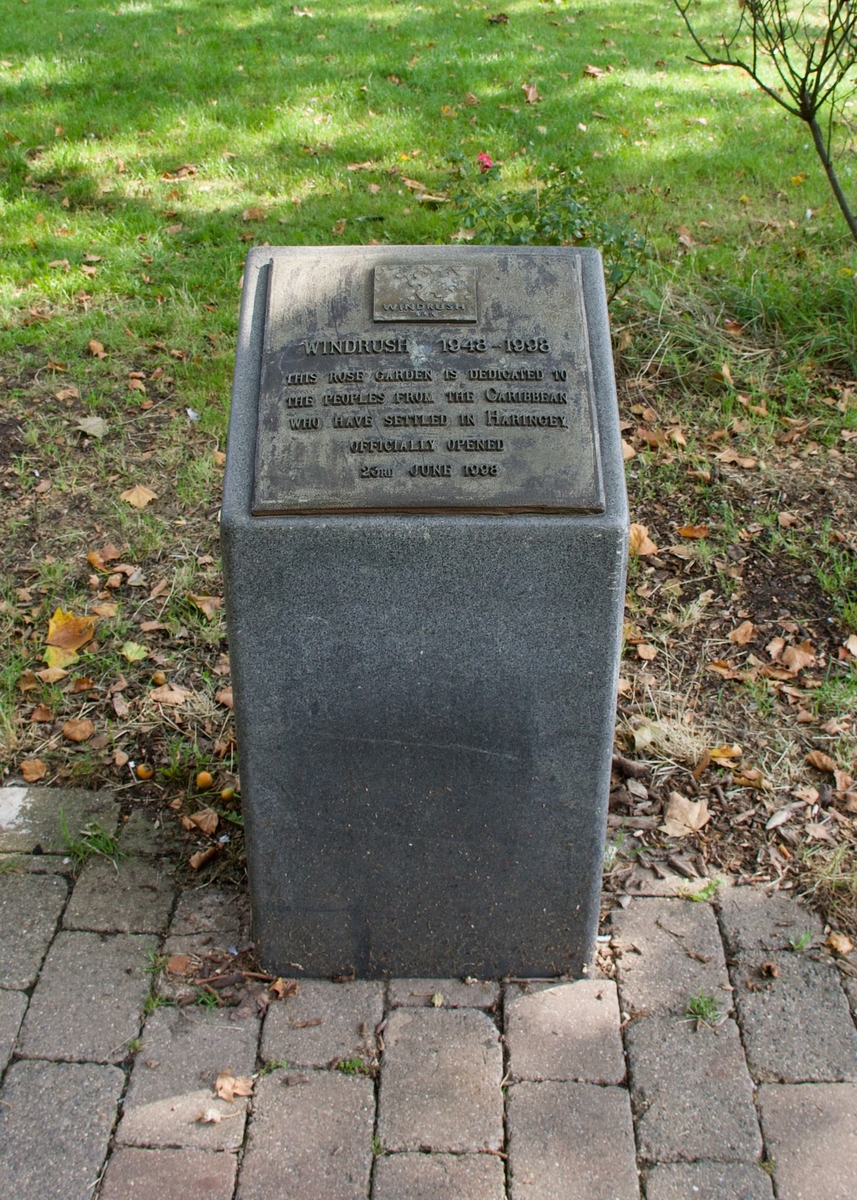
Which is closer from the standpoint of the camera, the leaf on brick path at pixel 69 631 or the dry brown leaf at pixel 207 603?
the leaf on brick path at pixel 69 631

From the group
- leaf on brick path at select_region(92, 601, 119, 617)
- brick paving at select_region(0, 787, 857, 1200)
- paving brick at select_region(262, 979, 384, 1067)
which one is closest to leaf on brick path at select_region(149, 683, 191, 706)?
leaf on brick path at select_region(92, 601, 119, 617)

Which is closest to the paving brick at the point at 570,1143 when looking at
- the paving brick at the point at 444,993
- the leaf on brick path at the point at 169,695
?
the paving brick at the point at 444,993

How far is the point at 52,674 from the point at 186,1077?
149 cm

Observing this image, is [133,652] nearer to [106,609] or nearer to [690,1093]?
[106,609]

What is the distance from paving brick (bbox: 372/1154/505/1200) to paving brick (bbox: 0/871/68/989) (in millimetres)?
962

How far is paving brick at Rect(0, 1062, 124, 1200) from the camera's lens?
215cm

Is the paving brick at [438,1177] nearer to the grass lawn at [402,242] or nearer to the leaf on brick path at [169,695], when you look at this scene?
the grass lawn at [402,242]

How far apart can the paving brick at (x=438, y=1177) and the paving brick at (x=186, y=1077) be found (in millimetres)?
315

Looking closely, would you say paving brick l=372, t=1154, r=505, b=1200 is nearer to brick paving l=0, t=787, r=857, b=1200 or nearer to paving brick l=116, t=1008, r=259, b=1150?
brick paving l=0, t=787, r=857, b=1200

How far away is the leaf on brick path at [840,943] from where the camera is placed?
2635 mm

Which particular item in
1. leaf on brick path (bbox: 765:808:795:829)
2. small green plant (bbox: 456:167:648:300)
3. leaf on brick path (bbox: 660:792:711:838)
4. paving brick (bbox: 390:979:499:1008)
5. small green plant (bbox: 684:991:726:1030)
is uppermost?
small green plant (bbox: 456:167:648:300)

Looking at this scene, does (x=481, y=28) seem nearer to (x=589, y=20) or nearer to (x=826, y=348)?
(x=589, y=20)

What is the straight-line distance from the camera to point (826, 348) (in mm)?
4770

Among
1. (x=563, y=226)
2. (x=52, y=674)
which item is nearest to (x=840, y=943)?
(x=52, y=674)
